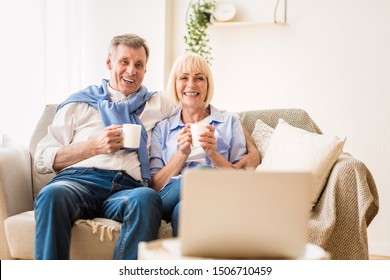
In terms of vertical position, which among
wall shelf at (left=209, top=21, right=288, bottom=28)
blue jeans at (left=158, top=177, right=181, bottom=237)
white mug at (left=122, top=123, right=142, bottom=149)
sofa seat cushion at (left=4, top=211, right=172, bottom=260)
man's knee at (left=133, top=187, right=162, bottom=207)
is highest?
wall shelf at (left=209, top=21, right=288, bottom=28)

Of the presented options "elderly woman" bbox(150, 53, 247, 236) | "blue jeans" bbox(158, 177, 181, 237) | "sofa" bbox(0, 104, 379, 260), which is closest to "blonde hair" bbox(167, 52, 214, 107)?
"elderly woman" bbox(150, 53, 247, 236)

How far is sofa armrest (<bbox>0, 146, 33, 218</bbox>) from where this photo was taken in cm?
228

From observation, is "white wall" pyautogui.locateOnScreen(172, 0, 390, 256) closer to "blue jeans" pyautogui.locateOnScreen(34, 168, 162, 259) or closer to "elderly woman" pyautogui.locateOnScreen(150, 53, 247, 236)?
"elderly woman" pyautogui.locateOnScreen(150, 53, 247, 236)

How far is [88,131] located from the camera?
245cm

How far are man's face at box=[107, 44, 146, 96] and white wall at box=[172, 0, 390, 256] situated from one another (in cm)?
136

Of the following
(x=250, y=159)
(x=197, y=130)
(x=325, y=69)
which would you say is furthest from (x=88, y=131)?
(x=325, y=69)

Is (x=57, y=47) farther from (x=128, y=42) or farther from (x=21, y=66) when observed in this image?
(x=128, y=42)

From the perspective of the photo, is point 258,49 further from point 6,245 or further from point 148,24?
point 6,245

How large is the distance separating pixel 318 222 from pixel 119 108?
926 mm

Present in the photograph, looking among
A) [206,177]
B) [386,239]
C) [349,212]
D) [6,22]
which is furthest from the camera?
[386,239]

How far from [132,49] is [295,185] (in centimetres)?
154

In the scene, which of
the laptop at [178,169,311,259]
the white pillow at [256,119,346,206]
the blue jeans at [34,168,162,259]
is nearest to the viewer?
the laptop at [178,169,311,259]

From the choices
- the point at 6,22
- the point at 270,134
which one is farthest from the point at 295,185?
the point at 6,22

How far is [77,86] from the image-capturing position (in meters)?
3.80
